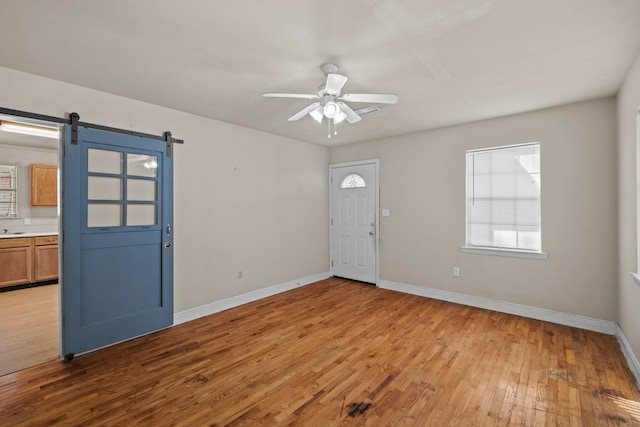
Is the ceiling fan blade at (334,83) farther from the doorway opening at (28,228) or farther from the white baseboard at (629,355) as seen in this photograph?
the doorway opening at (28,228)

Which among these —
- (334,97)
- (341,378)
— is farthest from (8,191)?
(341,378)

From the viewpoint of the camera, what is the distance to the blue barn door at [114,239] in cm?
281

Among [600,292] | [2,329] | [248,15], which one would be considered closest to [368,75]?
[248,15]

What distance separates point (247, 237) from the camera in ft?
14.6

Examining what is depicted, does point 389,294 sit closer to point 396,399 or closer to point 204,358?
point 396,399

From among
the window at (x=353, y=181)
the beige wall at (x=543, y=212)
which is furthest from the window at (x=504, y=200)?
the window at (x=353, y=181)

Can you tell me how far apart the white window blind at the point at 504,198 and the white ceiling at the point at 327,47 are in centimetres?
80

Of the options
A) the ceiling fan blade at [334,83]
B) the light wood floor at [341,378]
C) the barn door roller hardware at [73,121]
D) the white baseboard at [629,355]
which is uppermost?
the ceiling fan blade at [334,83]

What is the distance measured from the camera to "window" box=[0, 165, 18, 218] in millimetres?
5281

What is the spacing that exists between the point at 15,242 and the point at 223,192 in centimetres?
386

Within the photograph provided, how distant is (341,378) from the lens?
245 centimetres

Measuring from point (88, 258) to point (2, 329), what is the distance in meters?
1.66

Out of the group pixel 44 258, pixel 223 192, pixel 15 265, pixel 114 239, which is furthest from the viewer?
pixel 44 258

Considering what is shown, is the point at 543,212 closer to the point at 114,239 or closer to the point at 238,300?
the point at 238,300
